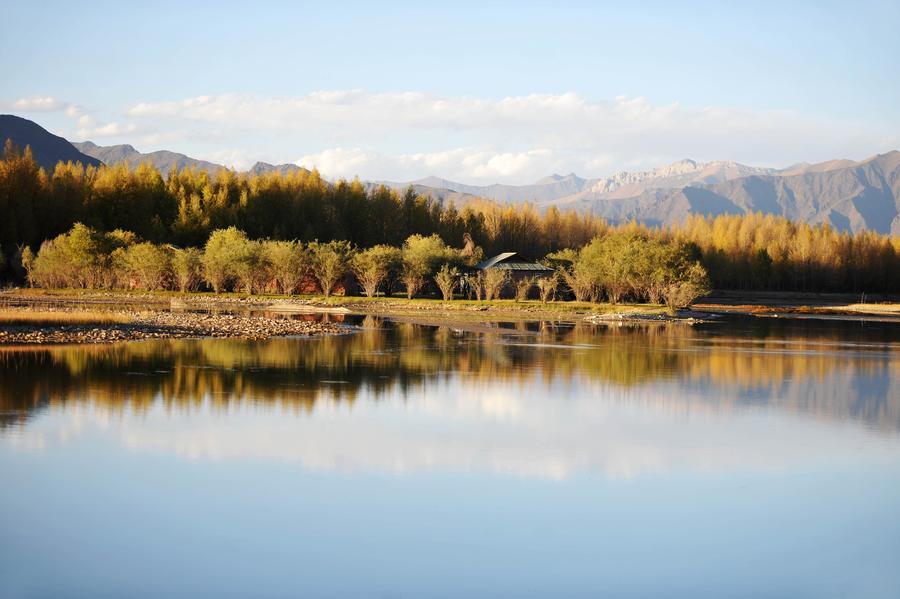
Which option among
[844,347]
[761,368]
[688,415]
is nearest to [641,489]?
[688,415]

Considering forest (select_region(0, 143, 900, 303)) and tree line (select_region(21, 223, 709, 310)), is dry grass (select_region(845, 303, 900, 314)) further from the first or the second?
tree line (select_region(21, 223, 709, 310))

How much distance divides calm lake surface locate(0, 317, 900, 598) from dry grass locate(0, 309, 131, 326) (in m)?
8.30

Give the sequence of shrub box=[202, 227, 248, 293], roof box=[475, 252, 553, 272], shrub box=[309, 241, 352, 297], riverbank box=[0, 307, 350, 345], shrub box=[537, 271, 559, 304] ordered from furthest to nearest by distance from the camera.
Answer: roof box=[475, 252, 553, 272]
shrub box=[309, 241, 352, 297]
shrub box=[202, 227, 248, 293]
shrub box=[537, 271, 559, 304]
riverbank box=[0, 307, 350, 345]

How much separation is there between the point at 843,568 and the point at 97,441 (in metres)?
7.57

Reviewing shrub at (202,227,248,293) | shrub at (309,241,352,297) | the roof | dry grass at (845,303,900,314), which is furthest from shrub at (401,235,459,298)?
dry grass at (845,303,900,314)

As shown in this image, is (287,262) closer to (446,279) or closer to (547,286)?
(446,279)

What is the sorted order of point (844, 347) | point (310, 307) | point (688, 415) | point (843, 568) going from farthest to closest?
point (310, 307)
point (844, 347)
point (688, 415)
point (843, 568)

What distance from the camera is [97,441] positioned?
33.7 ft

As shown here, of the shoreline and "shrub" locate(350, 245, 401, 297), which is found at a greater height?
"shrub" locate(350, 245, 401, 297)

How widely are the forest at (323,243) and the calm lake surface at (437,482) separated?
28.0m

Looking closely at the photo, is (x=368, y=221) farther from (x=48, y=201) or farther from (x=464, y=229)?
(x=48, y=201)

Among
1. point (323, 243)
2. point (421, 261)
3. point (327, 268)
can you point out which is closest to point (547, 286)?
point (421, 261)

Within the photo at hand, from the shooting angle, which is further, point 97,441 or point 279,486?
point 97,441

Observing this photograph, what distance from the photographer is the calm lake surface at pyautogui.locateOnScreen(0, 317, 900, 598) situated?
6555 mm
